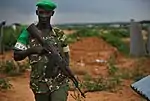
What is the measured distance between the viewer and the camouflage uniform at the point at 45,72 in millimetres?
5316

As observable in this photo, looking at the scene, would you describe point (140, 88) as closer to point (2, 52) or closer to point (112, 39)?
point (2, 52)

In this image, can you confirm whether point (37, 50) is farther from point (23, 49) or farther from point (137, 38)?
point (137, 38)

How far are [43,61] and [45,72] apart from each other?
0.38 ft

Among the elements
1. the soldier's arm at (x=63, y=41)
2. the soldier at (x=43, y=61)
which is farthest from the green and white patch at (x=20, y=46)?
the soldier's arm at (x=63, y=41)

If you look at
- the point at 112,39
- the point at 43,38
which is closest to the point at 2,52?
the point at 112,39

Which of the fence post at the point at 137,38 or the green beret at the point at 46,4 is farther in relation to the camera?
the fence post at the point at 137,38

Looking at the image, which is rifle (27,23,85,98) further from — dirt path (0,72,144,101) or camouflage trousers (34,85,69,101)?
dirt path (0,72,144,101)

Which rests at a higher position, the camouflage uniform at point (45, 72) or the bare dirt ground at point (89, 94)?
the camouflage uniform at point (45, 72)

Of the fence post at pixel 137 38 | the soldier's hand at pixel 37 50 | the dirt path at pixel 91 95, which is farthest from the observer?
the fence post at pixel 137 38

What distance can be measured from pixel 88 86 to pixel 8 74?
2.84 meters

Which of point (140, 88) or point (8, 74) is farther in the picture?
point (8, 74)

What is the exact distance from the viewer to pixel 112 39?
85.4ft

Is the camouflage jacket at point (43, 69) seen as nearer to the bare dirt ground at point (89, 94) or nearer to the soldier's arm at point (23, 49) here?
the soldier's arm at point (23, 49)

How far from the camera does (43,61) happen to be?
5.33 meters
